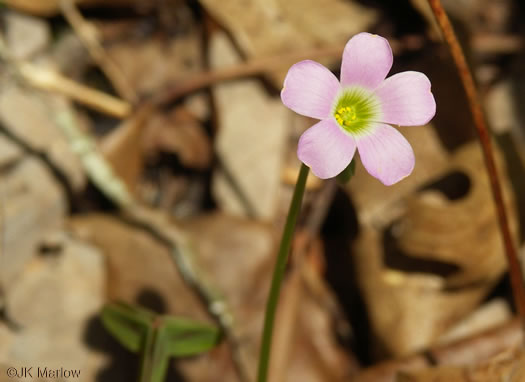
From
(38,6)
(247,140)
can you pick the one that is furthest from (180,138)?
(38,6)

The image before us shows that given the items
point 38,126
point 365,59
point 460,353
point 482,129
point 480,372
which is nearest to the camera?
point 365,59

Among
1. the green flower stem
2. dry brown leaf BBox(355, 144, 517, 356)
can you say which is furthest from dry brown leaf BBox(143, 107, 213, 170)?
the green flower stem

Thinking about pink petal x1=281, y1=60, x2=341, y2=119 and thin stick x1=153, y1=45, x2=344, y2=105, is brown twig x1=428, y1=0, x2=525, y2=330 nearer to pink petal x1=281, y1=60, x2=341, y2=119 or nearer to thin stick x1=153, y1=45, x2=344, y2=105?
pink petal x1=281, y1=60, x2=341, y2=119

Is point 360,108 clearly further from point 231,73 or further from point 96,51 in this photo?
point 96,51

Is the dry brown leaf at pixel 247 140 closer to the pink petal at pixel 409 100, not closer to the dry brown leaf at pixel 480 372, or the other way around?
the dry brown leaf at pixel 480 372

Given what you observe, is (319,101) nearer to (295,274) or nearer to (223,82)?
(295,274)

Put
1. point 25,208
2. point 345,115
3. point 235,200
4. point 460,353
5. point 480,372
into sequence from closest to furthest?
point 345,115 < point 480,372 < point 460,353 < point 25,208 < point 235,200

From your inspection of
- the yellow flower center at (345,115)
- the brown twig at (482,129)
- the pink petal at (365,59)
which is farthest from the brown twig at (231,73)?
the pink petal at (365,59)

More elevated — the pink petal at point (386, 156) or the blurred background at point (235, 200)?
the blurred background at point (235, 200)
